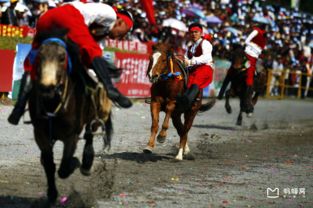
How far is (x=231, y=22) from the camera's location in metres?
36.1

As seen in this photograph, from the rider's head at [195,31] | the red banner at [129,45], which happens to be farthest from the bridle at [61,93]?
the red banner at [129,45]

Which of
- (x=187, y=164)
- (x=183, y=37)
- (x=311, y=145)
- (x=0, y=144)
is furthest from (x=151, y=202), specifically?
(x=183, y=37)

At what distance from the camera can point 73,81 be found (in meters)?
7.64

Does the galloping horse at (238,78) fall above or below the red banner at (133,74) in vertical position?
above

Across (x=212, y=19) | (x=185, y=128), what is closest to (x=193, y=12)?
(x=212, y=19)

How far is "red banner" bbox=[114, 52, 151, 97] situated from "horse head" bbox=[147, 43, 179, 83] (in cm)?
1058

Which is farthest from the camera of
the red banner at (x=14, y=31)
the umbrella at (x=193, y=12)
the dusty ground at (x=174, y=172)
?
the umbrella at (x=193, y=12)

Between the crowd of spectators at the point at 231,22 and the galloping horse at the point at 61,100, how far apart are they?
40.8 ft

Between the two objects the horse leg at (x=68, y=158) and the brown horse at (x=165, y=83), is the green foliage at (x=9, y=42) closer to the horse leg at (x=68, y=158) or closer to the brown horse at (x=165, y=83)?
the brown horse at (x=165, y=83)

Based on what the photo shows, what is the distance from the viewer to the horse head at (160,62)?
12133 millimetres

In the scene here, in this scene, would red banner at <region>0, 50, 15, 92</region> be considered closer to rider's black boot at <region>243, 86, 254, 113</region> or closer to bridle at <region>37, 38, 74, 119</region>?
rider's black boot at <region>243, 86, 254, 113</region>

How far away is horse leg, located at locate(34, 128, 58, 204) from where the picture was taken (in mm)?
7707

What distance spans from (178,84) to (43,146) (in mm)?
4958

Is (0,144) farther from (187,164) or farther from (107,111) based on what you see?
(107,111)
